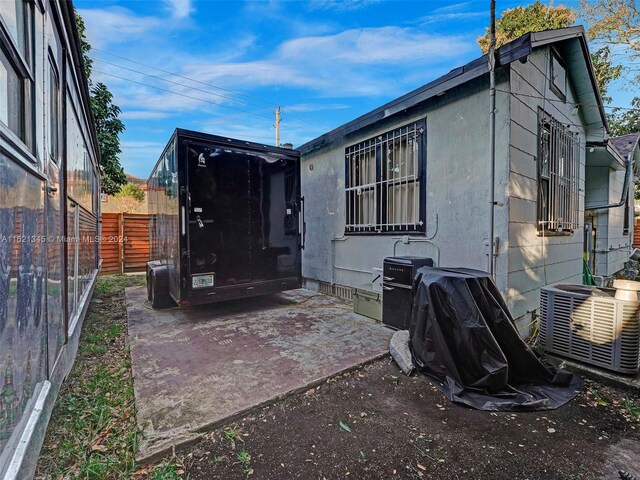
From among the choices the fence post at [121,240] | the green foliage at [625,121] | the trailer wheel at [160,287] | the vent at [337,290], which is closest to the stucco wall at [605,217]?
the vent at [337,290]

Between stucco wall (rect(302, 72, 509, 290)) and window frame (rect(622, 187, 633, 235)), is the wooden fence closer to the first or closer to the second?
stucco wall (rect(302, 72, 509, 290))

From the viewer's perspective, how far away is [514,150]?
3.30 meters

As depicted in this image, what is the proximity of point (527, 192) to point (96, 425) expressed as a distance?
4.65 m

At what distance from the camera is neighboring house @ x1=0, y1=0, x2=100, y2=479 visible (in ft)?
3.43

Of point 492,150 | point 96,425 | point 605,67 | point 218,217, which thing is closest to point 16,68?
point 96,425

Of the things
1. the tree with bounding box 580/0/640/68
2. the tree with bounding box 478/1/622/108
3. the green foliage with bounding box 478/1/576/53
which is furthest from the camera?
the green foliage with bounding box 478/1/576/53

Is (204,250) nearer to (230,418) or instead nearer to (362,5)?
(230,418)

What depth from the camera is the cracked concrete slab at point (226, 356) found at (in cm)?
203

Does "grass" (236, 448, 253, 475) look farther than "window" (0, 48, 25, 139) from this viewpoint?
Yes

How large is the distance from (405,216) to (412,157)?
857mm

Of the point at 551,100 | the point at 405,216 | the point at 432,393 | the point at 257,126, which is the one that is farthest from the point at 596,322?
the point at 257,126

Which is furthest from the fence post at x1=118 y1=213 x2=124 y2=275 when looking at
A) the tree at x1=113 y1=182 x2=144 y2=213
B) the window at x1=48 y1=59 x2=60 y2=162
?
the tree at x1=113 y1=182 x2=144 y2=213

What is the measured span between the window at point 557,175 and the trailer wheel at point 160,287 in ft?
17.6

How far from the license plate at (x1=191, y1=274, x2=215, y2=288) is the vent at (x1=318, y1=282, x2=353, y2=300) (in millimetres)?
2444
